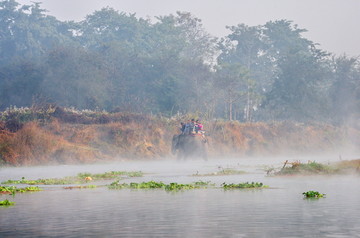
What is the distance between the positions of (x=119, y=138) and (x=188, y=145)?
21.3 ft

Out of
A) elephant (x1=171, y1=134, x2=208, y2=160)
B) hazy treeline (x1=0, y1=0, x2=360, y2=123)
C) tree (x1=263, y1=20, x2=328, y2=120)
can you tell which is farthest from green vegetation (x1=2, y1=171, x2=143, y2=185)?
tree (x1=263, y1=20, x2=328, y2=120)

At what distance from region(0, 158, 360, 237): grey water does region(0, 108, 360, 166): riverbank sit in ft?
65.0

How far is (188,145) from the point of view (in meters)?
49.4

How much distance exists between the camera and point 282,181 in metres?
28.7

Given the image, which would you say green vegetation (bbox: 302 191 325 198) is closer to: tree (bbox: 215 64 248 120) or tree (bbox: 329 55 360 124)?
tree (bbox: 215 64 248 120)

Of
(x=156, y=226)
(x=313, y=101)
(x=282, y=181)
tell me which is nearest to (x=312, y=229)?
(x=156, y=226)

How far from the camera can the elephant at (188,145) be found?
49.0 metres

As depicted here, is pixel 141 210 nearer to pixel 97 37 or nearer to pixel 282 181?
pixel 282 181

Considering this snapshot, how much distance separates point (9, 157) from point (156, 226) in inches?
1190

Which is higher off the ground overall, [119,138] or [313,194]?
[119,138]

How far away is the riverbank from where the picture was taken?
4506 cm

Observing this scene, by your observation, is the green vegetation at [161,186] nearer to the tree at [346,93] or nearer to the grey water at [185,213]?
the grey water at [185,213]

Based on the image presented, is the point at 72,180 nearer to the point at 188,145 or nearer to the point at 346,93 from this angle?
the point at 188,145

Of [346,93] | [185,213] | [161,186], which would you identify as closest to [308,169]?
[161,186]
